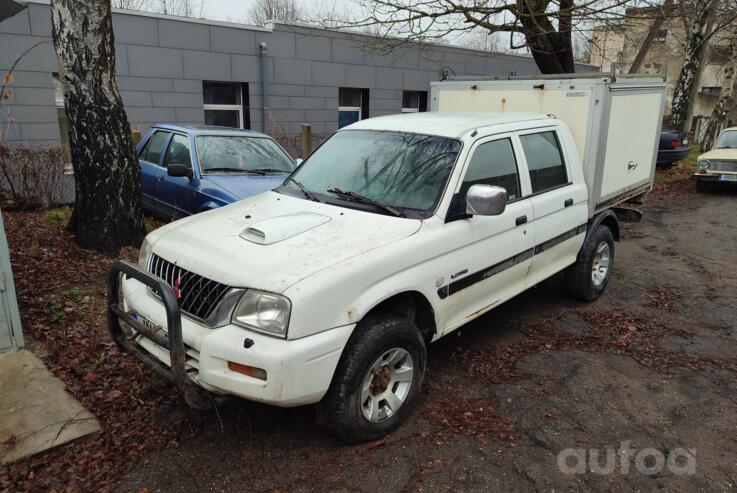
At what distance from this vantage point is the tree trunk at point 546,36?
9.64 meters

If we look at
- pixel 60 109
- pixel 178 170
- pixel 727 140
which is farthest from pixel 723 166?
pixel 60 109

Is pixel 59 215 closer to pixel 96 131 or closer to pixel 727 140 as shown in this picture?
pixel 96 131

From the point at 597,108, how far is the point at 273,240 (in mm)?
3598

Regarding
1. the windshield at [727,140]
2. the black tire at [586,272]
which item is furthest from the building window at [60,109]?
the windshield at [727,140]

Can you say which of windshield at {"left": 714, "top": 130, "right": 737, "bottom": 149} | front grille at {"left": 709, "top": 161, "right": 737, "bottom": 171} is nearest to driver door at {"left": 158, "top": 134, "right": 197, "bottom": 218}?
front grille at {"left": 709, "top": 161, "right": 737, "bottom": 171}

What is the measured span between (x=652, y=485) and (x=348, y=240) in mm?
2167

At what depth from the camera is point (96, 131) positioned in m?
5.86

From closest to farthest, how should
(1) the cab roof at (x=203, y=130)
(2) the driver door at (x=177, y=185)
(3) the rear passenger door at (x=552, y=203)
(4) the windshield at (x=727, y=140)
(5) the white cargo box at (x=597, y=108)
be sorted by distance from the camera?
(3) the rear passenger door at (x=552, y=203)
(5) the white cargo box at (x=597, y=108)
(2) the driver door at (x=177, y=185)
(1) the cab roof at (x=203, y=130)
(4) the windshield at (x=727, y=140)

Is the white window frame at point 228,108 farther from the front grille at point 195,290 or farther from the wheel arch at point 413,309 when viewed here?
the wheel arch at point 413,309

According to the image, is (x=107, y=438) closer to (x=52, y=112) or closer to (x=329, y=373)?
(x=329, y=373)

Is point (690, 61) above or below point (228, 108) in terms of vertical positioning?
above

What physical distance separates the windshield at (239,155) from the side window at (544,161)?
3.75 metres

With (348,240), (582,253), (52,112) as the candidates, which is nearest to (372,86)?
(52,112)

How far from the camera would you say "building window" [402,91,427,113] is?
1670 centimetres
